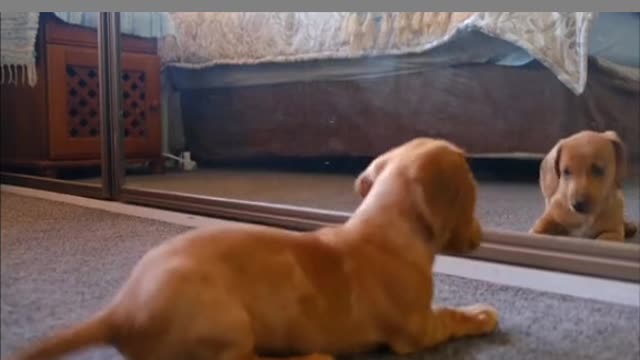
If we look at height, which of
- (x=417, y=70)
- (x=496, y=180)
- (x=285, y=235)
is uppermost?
(x=417, y=70)

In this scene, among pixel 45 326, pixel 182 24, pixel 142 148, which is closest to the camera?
pixel 45 326

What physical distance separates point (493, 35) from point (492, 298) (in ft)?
3.70

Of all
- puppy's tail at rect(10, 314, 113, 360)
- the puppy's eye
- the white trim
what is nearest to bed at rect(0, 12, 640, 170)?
the puppy's eye

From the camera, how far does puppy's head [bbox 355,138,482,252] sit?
72 cm

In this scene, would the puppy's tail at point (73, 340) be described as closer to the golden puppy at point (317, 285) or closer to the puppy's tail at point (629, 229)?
the golden puppy at point (317, 285)

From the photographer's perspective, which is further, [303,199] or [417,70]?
[417,70]

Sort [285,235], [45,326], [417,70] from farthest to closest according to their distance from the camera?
1. [417,70]
2. [285,235]
3. [45,326]

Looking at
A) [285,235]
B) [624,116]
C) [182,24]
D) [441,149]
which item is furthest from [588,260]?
[624,116]

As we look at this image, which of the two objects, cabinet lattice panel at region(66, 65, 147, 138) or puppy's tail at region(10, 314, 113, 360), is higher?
cabinet lattice panel at region(66, 65, 147, 138)

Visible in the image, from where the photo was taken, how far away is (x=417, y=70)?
2.11 meters

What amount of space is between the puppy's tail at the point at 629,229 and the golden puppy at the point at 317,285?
0.55 m

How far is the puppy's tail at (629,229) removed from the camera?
3.98ft

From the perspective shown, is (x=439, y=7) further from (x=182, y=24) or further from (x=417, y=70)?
(x=417, y=70)

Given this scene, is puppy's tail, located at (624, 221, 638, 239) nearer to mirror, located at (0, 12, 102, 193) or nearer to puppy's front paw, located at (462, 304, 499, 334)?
puppy's front paw, located at (462, 304, 499, 334)
